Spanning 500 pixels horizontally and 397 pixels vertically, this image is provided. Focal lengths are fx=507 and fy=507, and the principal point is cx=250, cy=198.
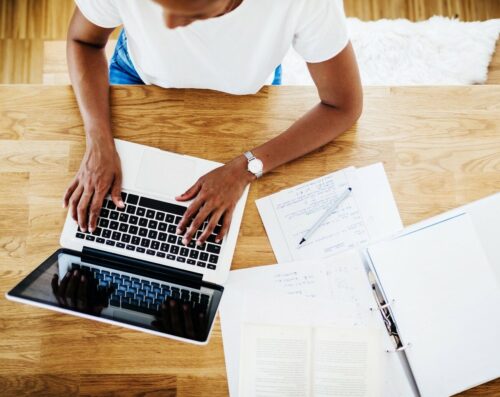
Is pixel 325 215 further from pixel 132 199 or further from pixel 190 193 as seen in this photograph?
pixel 132 199

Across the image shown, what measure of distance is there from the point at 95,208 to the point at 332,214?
479 mm

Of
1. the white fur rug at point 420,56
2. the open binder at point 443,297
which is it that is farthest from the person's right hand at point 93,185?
the white fur rug at point 420,56

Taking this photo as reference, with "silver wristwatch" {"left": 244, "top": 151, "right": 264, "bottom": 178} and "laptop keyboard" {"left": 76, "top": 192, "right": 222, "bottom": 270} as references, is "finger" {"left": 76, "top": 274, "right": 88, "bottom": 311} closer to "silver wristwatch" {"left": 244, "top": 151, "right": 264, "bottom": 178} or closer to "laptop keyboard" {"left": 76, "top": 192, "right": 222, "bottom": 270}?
"laptop keyboard" {"left": 76, "top": 192, "right": 222, "bottom": 270}

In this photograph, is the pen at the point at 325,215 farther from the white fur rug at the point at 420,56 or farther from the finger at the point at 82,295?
the white fur rug at the point at 420,56

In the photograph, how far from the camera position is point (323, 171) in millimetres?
1061

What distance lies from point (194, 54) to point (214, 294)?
1.52ft

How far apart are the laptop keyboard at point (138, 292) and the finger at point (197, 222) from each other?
0.10 metres

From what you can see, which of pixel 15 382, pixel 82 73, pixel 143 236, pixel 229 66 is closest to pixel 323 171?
pixel 229 66

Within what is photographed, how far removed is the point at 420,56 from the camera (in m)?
1.55

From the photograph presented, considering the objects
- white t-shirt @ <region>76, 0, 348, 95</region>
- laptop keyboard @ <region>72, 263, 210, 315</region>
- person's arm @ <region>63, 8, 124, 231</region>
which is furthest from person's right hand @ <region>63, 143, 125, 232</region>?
white t-shirt @ <region>76, 0, 348, 95</region>

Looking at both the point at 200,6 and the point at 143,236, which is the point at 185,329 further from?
the point at 200,6

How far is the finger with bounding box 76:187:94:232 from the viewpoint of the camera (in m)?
1.01

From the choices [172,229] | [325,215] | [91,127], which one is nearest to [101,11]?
[91,127]

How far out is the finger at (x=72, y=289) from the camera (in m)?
0.94
